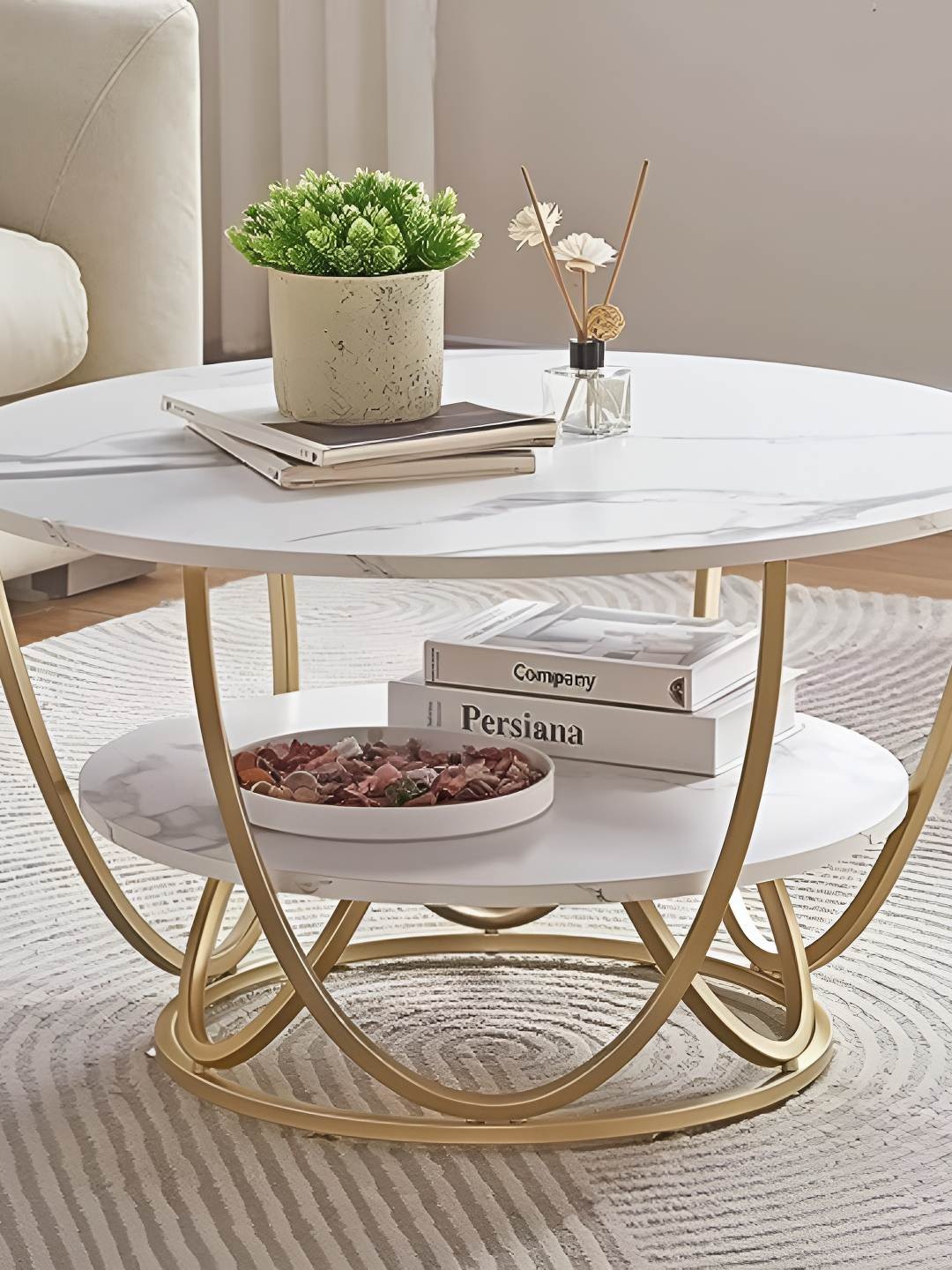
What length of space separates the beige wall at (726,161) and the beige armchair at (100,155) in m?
1.16

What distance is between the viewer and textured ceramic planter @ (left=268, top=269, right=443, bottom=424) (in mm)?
1202

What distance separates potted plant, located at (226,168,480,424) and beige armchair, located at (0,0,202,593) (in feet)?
4.07

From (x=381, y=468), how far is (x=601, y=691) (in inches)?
9.6

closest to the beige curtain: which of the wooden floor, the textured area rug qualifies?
the wooden floor

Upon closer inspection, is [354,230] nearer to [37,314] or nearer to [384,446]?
[384,446]

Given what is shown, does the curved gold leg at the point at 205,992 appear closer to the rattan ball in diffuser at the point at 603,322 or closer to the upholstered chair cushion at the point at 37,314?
the rattan ball in diffuser at the point at 603,322

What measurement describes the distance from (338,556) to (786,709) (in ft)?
1.69

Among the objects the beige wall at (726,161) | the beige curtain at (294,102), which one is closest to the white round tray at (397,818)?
the beige wall at (726,161)

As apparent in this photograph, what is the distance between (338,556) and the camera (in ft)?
3.05

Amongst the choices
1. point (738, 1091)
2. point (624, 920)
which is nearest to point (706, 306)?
point (624, 920)

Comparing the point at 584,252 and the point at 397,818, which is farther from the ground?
the point at 584,252

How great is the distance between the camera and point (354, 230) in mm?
1186

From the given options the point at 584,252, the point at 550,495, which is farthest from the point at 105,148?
the point at 550,495

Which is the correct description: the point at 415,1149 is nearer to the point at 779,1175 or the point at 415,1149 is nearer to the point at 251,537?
the point at 779,1175
